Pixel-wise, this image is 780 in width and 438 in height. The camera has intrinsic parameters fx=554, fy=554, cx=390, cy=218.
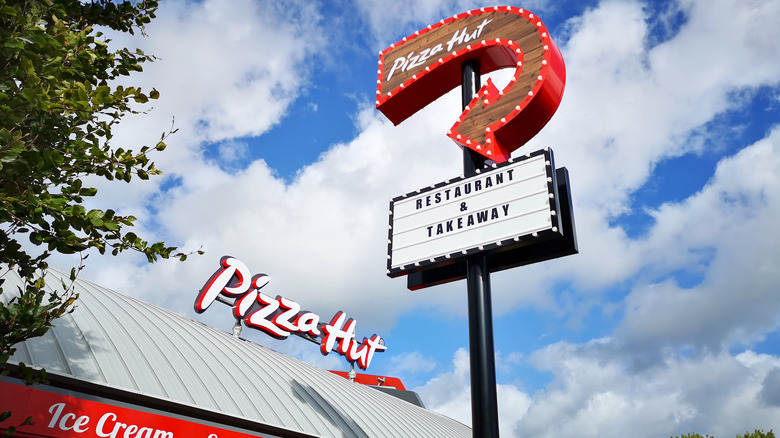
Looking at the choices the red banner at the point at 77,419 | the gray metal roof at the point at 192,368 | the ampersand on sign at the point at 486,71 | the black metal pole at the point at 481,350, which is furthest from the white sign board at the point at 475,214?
the red banner at the point at 77,419

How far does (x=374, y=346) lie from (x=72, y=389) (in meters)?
18.5

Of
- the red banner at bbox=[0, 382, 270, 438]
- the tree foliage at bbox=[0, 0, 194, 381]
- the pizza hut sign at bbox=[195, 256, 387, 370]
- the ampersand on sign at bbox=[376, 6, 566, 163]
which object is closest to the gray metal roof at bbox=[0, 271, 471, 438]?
the red banner at bbox=[0, 382, 270, 438]

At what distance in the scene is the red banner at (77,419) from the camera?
28.8 ft

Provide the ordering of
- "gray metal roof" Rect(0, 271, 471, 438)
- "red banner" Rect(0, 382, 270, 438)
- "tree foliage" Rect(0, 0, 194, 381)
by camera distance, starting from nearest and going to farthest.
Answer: "tree foliage" Rect(0, 0, 194, 381) < "red banner" Rect(0, 382, 270, 438) < "gray metal roof" Rect(0, 271, 471, 438)

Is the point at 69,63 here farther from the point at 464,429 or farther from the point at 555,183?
the point at 464,429

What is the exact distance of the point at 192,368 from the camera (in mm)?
12602

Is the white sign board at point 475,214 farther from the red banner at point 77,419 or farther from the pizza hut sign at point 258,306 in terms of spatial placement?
the pizza hut sign at point 258,306

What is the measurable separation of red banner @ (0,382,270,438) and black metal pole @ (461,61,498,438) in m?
5.80

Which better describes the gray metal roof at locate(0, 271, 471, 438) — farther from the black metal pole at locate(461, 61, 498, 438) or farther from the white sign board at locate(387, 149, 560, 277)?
the black metal pole at locate(461, 61, 498, 438)

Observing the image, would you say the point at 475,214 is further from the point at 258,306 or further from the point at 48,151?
the point at 258,306

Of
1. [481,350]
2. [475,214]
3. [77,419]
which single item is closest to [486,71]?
[475,214]

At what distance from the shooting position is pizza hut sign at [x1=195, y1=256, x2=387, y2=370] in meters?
19.8

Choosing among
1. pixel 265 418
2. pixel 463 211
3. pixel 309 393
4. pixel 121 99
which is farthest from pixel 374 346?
pixel 121 99

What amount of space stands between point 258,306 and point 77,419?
11398mm
